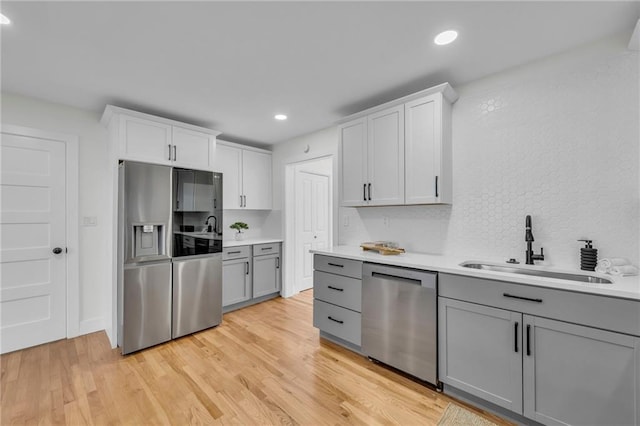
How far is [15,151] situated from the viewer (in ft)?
8.72

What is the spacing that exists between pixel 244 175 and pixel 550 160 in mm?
3623

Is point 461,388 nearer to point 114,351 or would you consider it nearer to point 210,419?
point 210,419

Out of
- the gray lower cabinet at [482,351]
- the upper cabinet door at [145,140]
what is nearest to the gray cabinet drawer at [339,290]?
the gray lower cabinet at [482,351]

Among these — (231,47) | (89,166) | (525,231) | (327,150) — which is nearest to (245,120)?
(327,150)

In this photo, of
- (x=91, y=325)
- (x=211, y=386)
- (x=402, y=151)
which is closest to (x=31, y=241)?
(x=91, y=325)

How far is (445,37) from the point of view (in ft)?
6.06

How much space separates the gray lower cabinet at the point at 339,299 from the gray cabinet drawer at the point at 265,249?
4.56 ft

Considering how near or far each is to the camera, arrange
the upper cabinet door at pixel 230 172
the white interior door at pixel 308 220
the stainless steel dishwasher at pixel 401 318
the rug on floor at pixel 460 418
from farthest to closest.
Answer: the white interior door at pixel 308 220 < the upper cabinet door at pixel 230 172 < the stainless steel dishwasher at pixel 401 318 < the rug on floor at pixel 460 418

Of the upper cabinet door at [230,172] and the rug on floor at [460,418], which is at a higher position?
the upper cabinet door at [230,172]

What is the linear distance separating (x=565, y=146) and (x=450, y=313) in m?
1.49

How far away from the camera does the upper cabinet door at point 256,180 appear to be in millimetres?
4250

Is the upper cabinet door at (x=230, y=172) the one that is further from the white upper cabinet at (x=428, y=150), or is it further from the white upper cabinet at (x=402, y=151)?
the white upper cabinet at (x=428, y=150)

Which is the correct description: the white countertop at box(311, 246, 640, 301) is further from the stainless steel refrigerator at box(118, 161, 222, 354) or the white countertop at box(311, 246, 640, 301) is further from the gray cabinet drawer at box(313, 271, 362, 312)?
the stainless steel refrigerator at box(118, 161, 222, 354)

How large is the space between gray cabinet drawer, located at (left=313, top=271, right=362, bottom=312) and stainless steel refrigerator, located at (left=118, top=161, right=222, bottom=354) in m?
1.28
